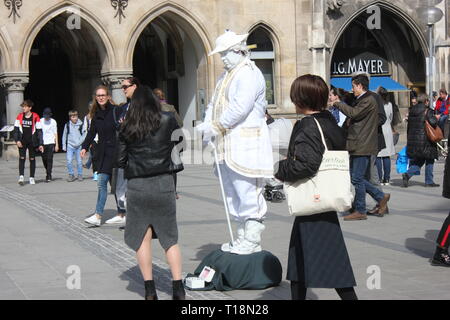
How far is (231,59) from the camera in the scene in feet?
24.1

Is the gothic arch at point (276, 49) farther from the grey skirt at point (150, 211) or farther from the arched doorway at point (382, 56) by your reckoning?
the grey skirt at point (150, 211)

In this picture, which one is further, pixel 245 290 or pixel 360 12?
pixel 360 12

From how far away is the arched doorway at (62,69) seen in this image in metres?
29.9

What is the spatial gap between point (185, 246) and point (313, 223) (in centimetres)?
363

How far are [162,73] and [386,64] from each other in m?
7.79

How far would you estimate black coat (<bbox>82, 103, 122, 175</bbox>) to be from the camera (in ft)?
35.5

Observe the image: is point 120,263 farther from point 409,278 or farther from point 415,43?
point 415,43

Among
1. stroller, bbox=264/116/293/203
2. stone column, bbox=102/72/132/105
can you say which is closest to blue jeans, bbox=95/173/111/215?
stroller, bbox=264/116/293/203

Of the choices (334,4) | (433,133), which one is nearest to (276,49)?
(334,4)

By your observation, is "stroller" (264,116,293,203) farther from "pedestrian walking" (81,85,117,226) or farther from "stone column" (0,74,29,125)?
"stone column" (0,74,29,125)

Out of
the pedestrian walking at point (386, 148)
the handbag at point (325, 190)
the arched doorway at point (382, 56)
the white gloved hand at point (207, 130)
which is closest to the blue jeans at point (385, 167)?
the pedestrian walking at point (386, 148)
